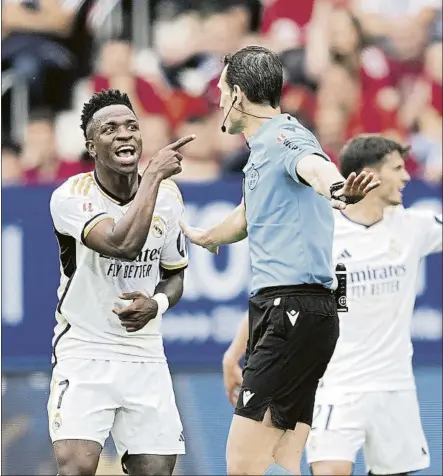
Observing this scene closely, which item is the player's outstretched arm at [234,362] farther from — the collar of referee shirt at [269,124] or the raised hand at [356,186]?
the raised hand at [356,186]

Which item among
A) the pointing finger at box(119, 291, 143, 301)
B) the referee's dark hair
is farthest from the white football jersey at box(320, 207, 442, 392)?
the pointing finger at box(119, 291, 143, 301)

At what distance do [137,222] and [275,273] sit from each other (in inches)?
25.4

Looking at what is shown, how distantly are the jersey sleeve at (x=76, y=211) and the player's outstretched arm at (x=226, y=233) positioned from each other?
416mm

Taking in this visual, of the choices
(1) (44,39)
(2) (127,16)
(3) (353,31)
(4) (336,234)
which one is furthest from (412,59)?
(4) (336,234)

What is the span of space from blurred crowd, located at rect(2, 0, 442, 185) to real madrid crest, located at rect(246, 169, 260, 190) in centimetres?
608

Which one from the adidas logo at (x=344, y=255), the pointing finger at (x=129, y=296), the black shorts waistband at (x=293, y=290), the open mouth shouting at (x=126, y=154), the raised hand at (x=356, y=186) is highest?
the open mouth shouting at (x=126, y=154)

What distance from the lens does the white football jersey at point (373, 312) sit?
21.1ft

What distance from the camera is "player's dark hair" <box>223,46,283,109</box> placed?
4.96 meters

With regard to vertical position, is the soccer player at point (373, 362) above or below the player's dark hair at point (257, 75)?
below

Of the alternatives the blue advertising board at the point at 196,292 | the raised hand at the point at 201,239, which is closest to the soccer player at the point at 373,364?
the raised hand at the point at 201,239

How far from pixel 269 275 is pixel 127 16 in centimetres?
725

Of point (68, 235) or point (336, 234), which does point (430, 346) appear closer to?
point (336, 234)

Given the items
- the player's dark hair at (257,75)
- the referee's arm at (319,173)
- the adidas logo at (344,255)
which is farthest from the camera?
the adidas logo at (344,255)

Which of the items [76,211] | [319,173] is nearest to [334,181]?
[319,173]
